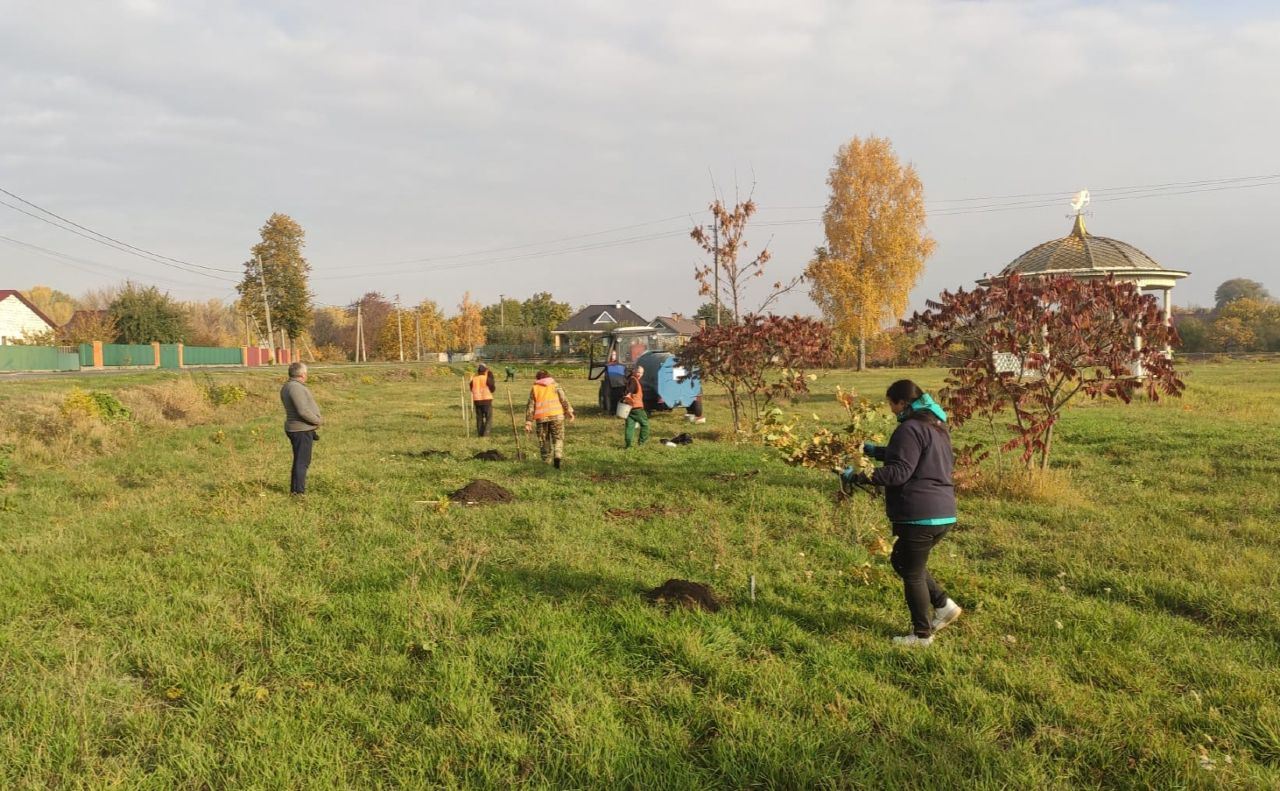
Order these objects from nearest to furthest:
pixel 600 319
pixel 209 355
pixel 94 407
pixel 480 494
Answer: pixel 480 494 < pixel 94 407 < pixel 209 355 < pixel 600 319

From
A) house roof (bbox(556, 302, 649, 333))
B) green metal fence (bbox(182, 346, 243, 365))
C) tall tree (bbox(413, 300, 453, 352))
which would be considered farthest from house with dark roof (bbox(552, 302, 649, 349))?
green metal fence (bbox(182, 346, 243, 365))

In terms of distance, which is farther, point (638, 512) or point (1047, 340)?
point (1047, 340)

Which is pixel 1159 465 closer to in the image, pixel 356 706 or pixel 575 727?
pixel 575 727

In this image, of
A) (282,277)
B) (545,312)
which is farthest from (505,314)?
(282,277)

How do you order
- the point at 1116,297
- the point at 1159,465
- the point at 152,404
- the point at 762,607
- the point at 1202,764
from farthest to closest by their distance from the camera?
the point at 152,404 → the point at 1159,465 → the point at 1116,297 → the point at 762,607 → the point at 1202,764

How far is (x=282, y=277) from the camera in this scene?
5638 centimetres

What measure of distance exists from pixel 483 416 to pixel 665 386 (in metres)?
4.95

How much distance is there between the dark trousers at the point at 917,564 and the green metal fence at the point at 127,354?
46542 mm

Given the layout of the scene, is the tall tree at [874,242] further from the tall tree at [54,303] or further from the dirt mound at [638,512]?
the tall tree at [54,303]

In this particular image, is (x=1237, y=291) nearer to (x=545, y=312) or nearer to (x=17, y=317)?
(x=545, y=312)

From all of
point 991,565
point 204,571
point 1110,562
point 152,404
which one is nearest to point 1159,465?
point 1110,562

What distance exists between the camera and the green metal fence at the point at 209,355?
46.7 meters

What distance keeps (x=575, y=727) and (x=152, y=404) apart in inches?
704

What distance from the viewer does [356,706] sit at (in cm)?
358
